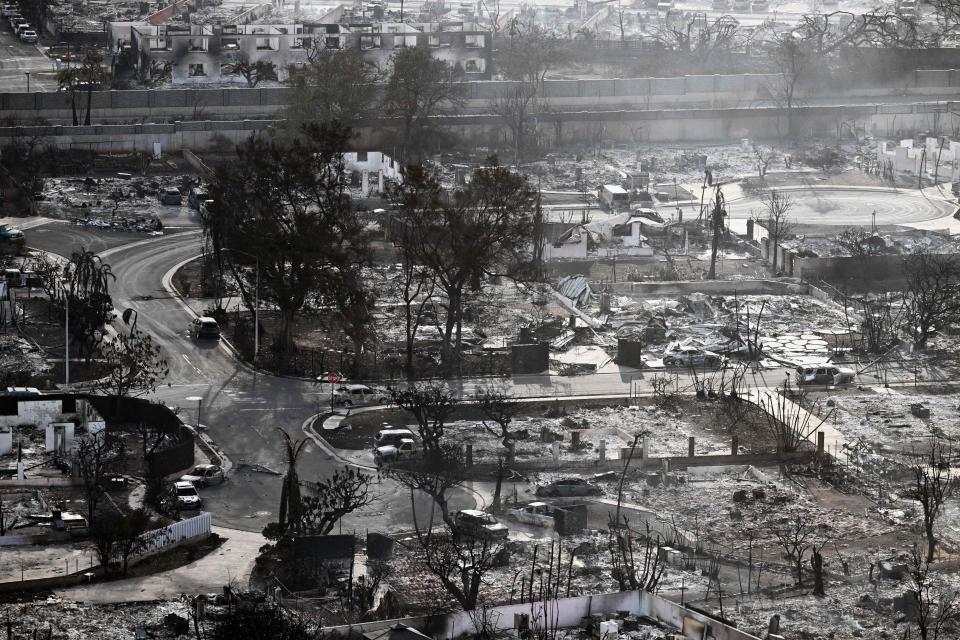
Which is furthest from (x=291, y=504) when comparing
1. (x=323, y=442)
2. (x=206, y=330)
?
(x=206, y=330)

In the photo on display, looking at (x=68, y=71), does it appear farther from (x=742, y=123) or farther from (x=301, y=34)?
(x=742, y=123)

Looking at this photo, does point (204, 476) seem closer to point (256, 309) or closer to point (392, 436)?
point (392, 436)

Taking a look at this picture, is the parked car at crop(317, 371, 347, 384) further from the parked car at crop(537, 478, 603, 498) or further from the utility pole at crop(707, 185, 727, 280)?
the utility pole at crop(707, 185, 727, 280)

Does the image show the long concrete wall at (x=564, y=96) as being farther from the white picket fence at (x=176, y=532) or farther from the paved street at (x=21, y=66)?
the white picket fence at (x=176, y=532)

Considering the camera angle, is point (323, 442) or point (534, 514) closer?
point (534, 514)

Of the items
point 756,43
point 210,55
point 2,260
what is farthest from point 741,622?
point 756,43
